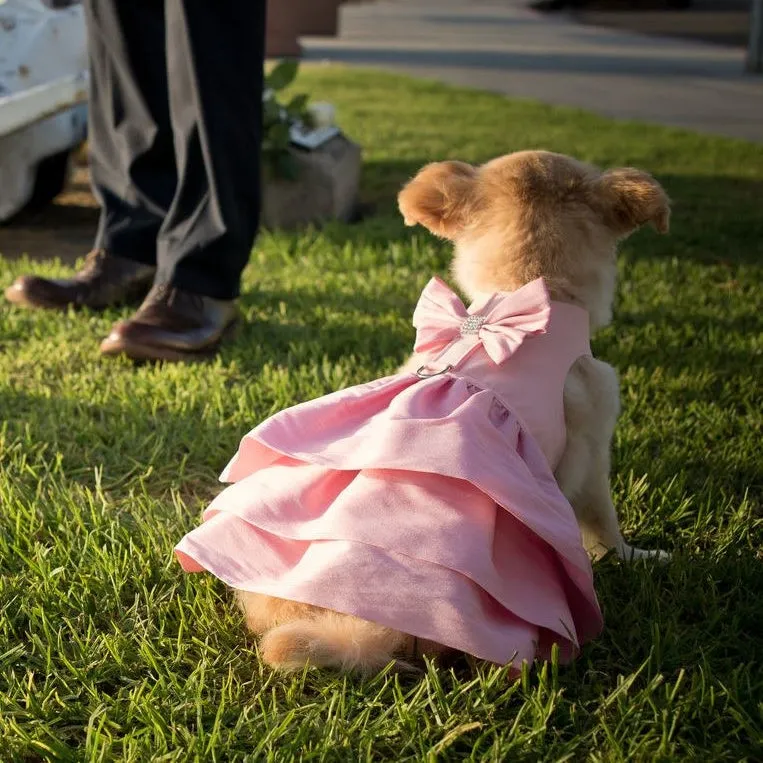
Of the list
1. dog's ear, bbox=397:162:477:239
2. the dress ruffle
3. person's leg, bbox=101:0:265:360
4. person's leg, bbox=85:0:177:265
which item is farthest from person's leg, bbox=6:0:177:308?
the dress ruffle

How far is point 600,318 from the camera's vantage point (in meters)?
2.11

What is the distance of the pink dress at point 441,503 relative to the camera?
1.65 m

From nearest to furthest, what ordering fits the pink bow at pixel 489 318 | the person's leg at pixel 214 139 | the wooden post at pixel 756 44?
the pink bow at pixel 489 318, the person's leg at pixel 214 139, the wooden post at pixel 756 44

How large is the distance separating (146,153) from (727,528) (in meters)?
2.40

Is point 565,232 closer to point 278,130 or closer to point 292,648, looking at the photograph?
point 292,648

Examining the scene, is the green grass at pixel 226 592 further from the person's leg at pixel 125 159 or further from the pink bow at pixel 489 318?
the pink bow at pixel 489 318

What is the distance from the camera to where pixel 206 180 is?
3.28 metres

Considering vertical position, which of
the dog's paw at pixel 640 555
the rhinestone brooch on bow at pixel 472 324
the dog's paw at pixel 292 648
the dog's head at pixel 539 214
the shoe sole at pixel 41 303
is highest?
the dog's head at pixel 539 214

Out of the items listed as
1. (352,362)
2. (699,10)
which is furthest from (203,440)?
(699,10)

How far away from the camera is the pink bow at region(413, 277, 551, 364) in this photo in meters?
1.85

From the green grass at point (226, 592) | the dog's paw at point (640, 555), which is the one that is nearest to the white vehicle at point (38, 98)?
the green grass at point (226, 592)

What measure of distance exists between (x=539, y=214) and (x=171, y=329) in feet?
5.05

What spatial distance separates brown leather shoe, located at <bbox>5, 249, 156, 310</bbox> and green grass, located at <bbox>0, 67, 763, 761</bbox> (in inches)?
3.3

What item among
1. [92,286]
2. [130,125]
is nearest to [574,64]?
[130,125]
